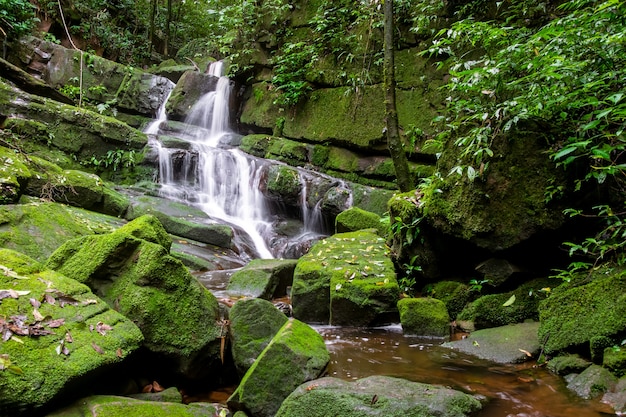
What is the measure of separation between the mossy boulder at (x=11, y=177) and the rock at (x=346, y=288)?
15.7 feet

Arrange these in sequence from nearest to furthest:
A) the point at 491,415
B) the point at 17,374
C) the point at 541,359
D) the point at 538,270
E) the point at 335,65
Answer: the point at 17,374, the point at 491,415, the point at 541,359, the point at 538,270, the point at 335,65

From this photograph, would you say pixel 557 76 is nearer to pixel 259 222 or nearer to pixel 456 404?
pixel 456 404

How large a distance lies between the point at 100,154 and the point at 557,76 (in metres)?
12.1

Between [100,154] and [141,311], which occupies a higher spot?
[100,154]

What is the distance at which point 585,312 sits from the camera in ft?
12.5

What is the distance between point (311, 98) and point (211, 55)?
14053mm

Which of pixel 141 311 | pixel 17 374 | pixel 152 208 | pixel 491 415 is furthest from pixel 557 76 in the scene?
pixel 152 208

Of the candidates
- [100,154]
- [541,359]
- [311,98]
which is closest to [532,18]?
[311,98]

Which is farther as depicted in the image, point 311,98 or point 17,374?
point 311,98

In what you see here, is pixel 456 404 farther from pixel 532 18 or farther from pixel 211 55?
pixel 211 55

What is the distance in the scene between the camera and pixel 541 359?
404 centimetres

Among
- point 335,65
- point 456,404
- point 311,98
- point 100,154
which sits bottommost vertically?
point 456,404

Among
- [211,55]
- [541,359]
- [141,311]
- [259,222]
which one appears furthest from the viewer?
[211,55]

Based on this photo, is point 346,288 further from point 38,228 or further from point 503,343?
point 38,228
